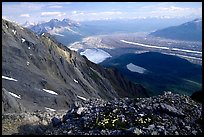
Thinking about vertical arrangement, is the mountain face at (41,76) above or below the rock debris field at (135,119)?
below

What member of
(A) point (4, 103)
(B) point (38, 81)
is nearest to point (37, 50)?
(B) point (38, 81)

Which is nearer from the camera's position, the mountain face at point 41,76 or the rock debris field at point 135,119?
the rock debris field at point 135,119

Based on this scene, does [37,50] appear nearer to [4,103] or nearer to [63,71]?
[63,71]

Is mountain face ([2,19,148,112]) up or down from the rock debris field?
down

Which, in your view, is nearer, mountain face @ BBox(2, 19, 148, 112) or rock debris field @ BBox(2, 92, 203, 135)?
rock debris field @ BBox(2, 92, 203, 135)
